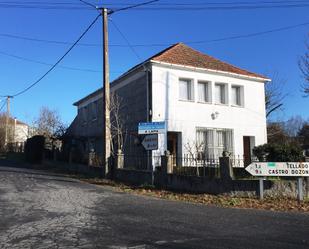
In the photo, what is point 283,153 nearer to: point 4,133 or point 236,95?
point 236,95

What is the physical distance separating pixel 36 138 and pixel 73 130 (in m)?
4.50

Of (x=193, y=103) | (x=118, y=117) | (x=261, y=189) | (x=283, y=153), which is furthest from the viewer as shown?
(x=118, y=117)

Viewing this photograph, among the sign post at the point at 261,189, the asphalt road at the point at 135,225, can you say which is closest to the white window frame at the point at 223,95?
the sign post at the point at 261,189

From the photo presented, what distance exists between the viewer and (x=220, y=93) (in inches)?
1054

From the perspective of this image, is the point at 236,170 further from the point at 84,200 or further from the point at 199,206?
the point at 84,200

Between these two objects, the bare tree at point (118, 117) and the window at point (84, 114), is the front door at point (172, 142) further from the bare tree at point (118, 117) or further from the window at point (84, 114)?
the window at point (84, 114)

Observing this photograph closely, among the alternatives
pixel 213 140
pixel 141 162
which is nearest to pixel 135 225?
pixel 141 162

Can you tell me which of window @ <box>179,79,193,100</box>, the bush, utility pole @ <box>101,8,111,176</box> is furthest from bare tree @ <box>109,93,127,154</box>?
the bush

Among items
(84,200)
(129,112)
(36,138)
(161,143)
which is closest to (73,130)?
(36,138)

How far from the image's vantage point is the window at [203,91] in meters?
26.0

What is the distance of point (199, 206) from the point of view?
514 inches

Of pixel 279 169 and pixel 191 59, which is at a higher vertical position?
pixel 191 59

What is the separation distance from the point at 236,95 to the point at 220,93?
1336mm

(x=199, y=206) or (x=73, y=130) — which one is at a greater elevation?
(x=73, y=130)
